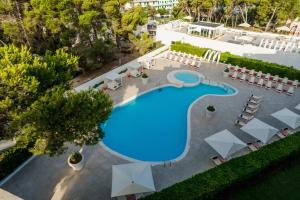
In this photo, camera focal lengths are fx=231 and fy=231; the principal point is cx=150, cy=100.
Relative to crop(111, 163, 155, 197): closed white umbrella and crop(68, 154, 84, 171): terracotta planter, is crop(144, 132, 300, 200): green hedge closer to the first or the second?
crop(111, 163, 155, 197): closed white umbrella

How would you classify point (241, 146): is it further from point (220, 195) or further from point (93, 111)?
point (93, 111)

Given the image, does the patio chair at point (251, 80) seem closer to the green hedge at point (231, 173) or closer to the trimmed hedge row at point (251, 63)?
the trimmed hedge row at point (251, 63)

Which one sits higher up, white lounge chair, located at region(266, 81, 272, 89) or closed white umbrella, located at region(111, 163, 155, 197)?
white lounge chair, located at region(266, 81, 272, 89)

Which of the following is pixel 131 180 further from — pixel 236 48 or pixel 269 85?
pixel 236 48

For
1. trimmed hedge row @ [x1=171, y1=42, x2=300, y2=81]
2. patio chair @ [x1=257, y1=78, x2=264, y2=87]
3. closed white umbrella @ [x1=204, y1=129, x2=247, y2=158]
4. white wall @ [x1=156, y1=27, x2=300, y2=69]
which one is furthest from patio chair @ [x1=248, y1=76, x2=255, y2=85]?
closed white umbrella @ [x1=204, y1=129, x2=247, y2=158]

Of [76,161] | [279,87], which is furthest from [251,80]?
[76,161]
